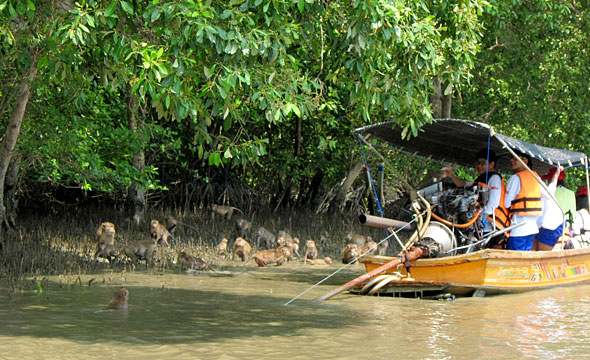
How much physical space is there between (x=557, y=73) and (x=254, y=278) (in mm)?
7775

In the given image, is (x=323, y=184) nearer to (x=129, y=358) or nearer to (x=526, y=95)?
(x=526, y=95)

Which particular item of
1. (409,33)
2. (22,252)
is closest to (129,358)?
(409,33)

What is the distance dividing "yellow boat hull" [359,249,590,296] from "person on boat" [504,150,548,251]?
0.97 ft

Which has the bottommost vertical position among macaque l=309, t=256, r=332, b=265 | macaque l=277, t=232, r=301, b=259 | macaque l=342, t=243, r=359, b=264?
macaque l=309, t=256, r=332, b=265

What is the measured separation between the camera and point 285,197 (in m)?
20.1

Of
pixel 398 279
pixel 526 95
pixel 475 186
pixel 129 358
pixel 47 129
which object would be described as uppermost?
pixel 526 95

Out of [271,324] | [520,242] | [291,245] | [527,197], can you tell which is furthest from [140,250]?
[527,197]

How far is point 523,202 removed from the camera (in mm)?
9930

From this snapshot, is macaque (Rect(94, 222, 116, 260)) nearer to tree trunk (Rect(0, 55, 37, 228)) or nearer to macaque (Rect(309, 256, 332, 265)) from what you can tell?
tree trunk (Rect(0, 55, 37, 228))

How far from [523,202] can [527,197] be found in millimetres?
77

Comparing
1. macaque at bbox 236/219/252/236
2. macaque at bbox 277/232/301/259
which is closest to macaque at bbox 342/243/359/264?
macaque at bbox 277/232/301/259

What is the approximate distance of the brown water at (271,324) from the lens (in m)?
6.48

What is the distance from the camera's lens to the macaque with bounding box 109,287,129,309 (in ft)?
26.6

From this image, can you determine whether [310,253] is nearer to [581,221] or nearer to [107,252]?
[107,252]
